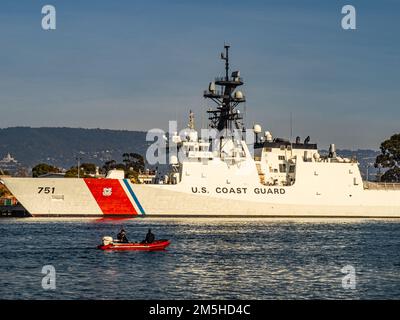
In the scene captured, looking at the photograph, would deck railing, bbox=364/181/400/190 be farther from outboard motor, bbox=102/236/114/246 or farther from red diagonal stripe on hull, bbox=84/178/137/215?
outboard motor, bbox=102/236/114/246

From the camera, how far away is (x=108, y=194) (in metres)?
54.1

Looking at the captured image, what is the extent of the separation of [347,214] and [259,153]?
342 inches

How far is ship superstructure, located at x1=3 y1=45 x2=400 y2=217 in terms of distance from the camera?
178 ft

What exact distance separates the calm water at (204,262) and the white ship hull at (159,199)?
4.47 m

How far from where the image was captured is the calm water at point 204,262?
23484 millimetres

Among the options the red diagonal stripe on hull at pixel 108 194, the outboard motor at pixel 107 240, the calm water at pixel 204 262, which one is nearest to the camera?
the calm water at pixel 204 262

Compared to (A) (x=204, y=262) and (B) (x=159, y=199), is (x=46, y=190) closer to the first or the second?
(B) (x=159, y=199)

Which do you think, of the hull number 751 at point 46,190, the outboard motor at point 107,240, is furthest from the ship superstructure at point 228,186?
the outboard motor at point 107,240

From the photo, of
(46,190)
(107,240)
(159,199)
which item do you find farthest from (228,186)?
A: (107,240)

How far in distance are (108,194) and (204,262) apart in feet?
80.9

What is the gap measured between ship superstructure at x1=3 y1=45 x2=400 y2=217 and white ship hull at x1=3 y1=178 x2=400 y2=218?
72 mm

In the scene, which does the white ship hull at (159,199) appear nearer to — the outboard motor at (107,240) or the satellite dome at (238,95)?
the satellite dome at (238,95)

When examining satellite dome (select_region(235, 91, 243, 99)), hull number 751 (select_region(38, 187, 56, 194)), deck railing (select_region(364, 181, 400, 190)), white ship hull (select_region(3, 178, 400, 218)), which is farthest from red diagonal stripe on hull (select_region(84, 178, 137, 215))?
deck railing (select_region(364, 181, 400, 190))
